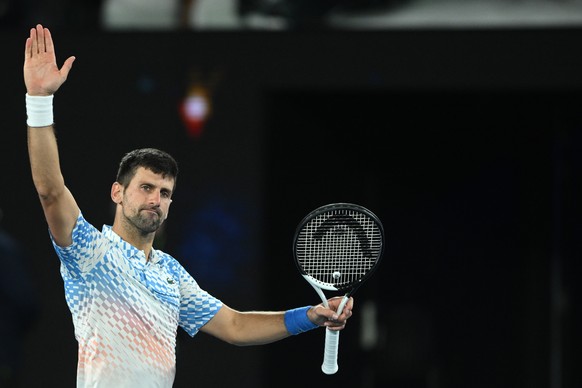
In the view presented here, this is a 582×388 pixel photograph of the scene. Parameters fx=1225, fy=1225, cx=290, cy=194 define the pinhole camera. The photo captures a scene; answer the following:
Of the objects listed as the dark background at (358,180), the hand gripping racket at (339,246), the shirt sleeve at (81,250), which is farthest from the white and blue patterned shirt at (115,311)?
the dark background at (358,180)

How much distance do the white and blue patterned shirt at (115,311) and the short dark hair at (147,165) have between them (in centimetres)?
18

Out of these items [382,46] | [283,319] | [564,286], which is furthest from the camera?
[564,286]

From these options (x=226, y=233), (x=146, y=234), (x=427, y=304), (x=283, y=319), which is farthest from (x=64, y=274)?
(x=427, y=304)

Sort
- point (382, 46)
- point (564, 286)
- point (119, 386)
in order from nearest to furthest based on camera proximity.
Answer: point (119, 386) < point (382, 46) < point (564, 286)

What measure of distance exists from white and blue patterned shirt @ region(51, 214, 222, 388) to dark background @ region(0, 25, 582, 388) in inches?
127

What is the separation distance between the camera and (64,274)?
147 inches

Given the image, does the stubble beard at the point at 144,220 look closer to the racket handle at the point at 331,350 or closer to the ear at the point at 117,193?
the ear at the point at 117,193

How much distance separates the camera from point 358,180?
8.66 m

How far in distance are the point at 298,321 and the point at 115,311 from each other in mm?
656

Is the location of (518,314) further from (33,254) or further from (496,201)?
(33,254)

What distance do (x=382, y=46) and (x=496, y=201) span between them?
163 centimetres

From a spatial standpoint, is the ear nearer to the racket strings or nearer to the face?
the face

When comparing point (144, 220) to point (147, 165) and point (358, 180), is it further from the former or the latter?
point (358, 180)

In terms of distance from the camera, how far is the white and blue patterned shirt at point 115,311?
3645 mm
